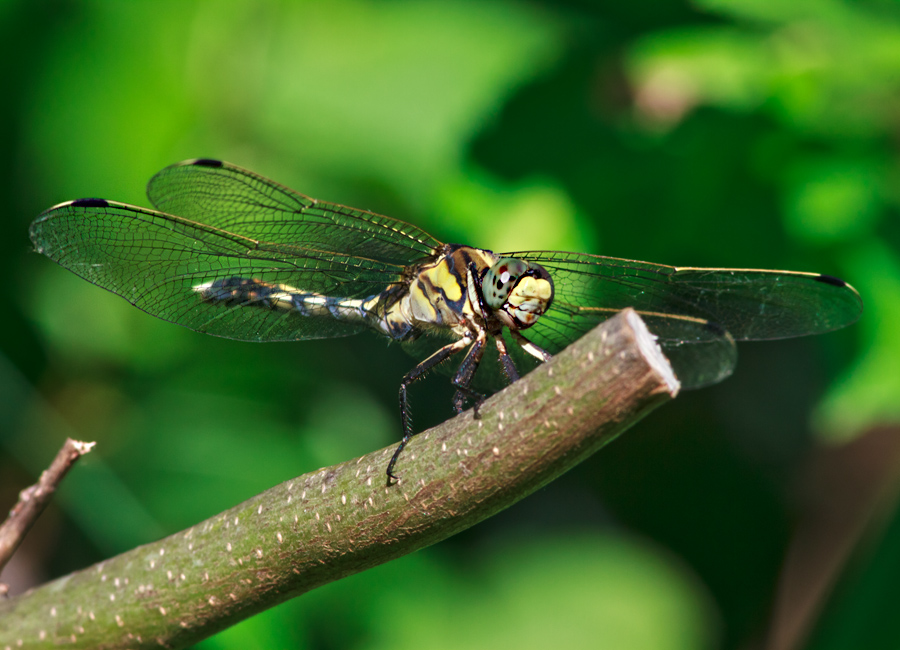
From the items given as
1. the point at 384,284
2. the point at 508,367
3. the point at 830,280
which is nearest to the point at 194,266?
the point at 384,284

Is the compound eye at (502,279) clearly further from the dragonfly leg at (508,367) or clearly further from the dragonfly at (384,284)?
the dragonfly leg at (508,367)

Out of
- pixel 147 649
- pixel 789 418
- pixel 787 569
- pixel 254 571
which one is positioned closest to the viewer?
pixel 254 571

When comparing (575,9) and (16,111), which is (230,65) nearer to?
(16,111)

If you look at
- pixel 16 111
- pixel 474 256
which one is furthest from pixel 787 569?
pixel 16 111

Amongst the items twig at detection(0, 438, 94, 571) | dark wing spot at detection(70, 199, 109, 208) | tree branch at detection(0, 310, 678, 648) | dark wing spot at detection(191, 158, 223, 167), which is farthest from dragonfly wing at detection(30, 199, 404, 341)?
tree branch at detection(0, 310, 678, 648)

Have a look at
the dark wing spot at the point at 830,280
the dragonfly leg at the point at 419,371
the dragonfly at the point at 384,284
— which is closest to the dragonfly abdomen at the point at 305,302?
the dragonfly at the point at 384,284

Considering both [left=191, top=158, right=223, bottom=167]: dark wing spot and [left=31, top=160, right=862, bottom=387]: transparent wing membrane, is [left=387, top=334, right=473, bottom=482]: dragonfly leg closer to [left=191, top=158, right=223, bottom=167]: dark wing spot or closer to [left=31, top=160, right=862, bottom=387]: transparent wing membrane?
[left=31, top=160, right=862, bottom=387]: transparent wing membrane

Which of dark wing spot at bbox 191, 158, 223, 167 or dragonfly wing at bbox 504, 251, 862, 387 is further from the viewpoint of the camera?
dark wing spot at bbox 191, 158, 223, 167
